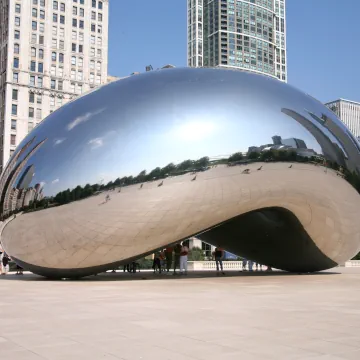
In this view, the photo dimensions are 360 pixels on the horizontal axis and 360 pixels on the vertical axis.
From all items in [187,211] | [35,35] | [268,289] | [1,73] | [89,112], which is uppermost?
[35,35]

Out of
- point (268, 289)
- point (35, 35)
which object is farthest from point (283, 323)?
point (35, 35)

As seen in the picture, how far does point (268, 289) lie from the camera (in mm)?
12109

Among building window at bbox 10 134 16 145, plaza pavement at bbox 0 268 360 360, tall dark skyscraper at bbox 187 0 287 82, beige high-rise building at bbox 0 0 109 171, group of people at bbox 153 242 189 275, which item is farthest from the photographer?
tall dark skyscraper at bbox 187 0 287 82

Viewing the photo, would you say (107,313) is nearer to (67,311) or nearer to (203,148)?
(67,311)

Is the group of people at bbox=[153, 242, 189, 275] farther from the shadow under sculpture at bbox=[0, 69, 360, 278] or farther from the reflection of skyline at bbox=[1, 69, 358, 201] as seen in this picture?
the reflection of skyline at bbox=[1, 69, 358, 201]

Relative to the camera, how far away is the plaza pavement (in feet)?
17.3

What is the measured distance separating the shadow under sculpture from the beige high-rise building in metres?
82.2

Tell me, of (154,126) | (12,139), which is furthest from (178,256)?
(12,139)

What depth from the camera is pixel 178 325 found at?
678cm

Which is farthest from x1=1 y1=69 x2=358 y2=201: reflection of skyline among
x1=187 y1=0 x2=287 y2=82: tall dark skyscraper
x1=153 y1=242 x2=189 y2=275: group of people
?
x1=187 y1=0 x2=287 y2=82: tall dark skyscraper

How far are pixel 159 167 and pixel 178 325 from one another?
615cm

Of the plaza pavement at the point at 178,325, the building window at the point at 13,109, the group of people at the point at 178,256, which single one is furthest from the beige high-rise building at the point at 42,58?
the plaza pavement at the point at 178,325

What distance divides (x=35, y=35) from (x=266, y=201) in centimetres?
9016

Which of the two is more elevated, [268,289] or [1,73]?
[1,73]
